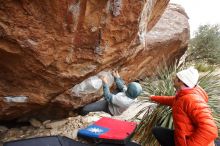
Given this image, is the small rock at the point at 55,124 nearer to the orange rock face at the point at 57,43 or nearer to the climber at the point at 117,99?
the climber at the point at 117,99

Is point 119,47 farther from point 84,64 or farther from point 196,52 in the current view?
point 196,52

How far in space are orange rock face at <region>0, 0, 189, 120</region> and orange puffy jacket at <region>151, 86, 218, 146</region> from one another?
1.54 m

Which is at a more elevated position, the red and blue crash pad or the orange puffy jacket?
the orange puffy jacket

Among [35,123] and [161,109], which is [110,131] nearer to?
[161,109]

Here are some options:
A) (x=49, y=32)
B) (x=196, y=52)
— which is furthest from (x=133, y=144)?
(x=196, y=52)

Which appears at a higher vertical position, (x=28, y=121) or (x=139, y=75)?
(x=139, y=75)

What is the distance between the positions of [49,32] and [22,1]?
58cm

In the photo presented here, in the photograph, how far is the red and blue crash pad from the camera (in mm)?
5832

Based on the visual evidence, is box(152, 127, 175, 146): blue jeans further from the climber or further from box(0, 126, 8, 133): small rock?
box(0, 126, 8, 133): small rock

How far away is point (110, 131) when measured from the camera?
6180mm

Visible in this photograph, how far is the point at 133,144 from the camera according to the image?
556 cm

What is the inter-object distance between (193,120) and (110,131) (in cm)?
285

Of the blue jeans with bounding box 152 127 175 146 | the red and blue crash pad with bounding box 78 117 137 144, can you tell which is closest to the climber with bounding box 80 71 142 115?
the red and blue crash pad with bounding box 78 117 137 144

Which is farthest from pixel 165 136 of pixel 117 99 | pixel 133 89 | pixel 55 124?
pixel 55 124
